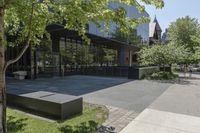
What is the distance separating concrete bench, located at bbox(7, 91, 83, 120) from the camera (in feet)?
20.3

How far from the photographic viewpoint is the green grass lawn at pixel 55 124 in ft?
17.5

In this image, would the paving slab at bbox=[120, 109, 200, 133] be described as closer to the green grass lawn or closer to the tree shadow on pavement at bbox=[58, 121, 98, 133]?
the tree shadow on pavement at bbox=[58, 121, 98, 133]

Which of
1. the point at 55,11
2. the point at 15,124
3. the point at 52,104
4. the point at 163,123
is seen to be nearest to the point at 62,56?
the point at 52,104

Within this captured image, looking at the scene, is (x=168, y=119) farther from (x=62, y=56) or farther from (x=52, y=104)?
(x=62, y=56)

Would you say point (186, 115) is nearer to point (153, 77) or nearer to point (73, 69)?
point (153, 77)

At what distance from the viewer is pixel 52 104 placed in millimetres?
6277

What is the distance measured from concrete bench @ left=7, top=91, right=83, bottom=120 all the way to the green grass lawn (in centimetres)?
27

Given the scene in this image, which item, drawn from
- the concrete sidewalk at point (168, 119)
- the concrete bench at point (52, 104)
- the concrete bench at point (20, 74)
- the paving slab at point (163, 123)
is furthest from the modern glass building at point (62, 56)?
the paving slab at point (163, 123)

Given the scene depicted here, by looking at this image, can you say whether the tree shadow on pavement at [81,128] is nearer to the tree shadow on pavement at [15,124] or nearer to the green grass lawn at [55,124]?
the green grass lawn at [55,124]

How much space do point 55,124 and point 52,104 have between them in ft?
2.44

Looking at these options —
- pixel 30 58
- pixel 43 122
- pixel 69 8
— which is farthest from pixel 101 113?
pixel 30 58

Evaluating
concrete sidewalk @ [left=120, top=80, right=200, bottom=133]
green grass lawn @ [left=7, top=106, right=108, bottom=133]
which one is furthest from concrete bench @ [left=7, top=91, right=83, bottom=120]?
concrete sidewalk @ [left=120, top=80, right=200, bottom=133]

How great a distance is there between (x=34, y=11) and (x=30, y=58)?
1391 cm

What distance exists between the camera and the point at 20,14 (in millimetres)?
4566
